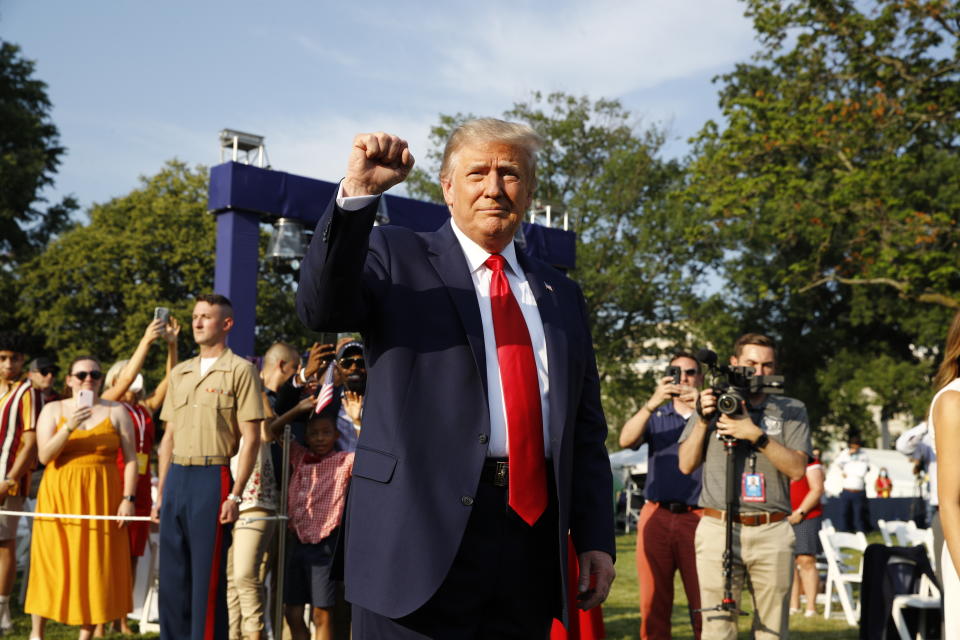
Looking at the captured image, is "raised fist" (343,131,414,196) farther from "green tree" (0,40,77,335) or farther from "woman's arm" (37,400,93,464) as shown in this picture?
"green tree" (0,40,77,335)

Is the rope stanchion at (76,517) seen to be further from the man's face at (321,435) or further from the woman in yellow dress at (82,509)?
the man's face at (321,435)

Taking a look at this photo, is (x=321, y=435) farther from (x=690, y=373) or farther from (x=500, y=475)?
(x=500, y=475)

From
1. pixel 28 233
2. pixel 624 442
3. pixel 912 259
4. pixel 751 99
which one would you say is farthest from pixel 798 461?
pixel 28 233

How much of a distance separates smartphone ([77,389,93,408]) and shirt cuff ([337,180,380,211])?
206 inches

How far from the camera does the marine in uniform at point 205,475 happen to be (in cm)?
568

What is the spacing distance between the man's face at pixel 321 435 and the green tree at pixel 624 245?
27.8 meters

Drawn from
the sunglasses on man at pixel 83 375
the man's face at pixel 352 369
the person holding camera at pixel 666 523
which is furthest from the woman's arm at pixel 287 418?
the person holding camera at pixel 666 523

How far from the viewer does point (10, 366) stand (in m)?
7.90

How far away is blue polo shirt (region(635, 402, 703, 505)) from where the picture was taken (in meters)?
6.54

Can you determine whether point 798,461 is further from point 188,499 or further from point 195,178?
point 195,178

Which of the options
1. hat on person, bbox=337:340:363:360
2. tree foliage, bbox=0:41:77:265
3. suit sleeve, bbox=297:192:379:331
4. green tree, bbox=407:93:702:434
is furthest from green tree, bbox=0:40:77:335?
suit sleeve, bbox=297:192:379:331

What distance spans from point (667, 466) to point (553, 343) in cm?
430

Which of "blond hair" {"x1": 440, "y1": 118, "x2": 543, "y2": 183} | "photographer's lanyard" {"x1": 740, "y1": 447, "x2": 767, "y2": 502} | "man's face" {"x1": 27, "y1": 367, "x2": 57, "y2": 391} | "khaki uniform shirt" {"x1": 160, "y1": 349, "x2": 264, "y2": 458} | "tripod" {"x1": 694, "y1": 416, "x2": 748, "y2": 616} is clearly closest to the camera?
"blond hair" {"x1": 440, "y1": 118, "x2": 543, "y2": 183}

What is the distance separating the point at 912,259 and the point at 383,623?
62.0ft
